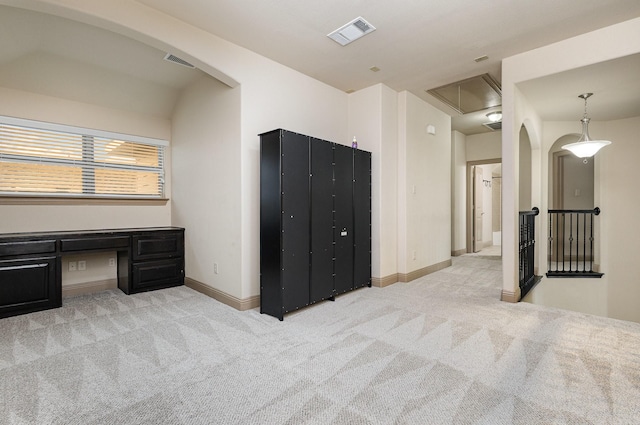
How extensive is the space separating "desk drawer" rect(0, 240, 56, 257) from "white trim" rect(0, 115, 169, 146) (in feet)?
4.84

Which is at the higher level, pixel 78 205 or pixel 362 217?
pixel 78 205

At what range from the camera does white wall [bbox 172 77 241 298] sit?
11.6ft

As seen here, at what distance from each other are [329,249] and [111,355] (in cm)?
225

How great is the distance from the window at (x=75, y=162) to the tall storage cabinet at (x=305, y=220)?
2.45 metres

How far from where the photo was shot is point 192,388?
6.35ft

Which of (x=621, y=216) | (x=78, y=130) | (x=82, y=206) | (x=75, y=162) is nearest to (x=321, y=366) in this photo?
(x=82, y=206)

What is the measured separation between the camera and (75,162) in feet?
13.2

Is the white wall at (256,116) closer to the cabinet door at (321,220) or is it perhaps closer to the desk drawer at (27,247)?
the cabinet door at (321,220)

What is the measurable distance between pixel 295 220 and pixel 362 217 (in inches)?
49.9

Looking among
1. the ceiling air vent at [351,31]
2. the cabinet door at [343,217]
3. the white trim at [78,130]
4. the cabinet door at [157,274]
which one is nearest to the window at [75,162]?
the white trim at [78,130]

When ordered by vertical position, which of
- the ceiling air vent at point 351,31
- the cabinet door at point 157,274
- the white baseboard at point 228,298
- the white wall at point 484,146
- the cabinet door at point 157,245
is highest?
the ceiling air vent at point 351,31

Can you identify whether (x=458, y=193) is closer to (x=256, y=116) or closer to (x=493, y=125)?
Answer: (x=493, y=125)

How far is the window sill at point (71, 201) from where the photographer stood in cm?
361

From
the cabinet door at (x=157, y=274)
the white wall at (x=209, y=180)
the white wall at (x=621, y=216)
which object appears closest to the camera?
the white wall at (x=209, y=180)
